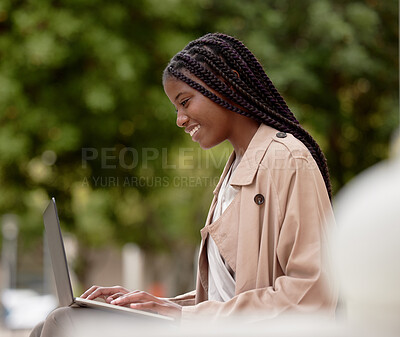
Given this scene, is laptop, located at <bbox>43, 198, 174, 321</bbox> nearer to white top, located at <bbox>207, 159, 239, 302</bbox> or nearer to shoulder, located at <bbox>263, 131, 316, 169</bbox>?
white top, located at <bbox>207, 159, 239, 302</bbox>

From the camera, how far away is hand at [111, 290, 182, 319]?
Answer: 1.85 metres

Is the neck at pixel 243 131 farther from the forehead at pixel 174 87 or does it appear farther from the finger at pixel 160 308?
the finger at pixel 160 308

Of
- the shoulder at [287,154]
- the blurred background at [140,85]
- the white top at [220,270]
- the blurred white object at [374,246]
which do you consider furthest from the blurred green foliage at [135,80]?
the blurred white object at [374,246]

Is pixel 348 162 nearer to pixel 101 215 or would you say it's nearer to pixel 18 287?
pixel 101 215

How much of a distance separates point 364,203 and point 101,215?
398 inches

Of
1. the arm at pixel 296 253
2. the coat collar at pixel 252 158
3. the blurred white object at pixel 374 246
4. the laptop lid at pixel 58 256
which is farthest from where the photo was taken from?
the coat collar at pixel 252 158

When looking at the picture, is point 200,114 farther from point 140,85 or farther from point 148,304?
point 140,85

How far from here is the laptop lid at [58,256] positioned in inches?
78.0

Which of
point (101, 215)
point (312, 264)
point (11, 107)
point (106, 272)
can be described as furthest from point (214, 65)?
point (106, 272)

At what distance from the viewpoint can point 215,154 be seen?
927 centimetres

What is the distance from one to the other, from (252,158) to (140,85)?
662cm

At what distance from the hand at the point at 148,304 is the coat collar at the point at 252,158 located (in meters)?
0.45

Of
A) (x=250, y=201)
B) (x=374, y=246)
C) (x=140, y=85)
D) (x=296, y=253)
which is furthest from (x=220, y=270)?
(x=140, y=85)

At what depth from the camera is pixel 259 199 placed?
203 cm
